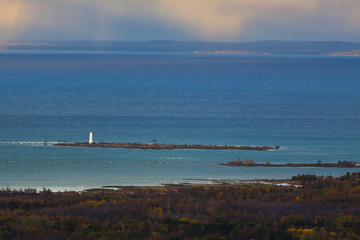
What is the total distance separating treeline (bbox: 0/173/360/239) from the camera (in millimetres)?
14828

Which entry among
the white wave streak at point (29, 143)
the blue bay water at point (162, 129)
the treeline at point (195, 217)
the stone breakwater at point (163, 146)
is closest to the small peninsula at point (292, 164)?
the blue bay water at point (162, 129)

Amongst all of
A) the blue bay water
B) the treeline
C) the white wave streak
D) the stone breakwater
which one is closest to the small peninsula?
the blue bay water

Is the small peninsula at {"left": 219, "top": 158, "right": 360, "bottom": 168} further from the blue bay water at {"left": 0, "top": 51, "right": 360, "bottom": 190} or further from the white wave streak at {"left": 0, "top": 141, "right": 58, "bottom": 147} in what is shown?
the white wave streak at {"left": 0, "top": 141, "right": 58, "bottom": 147}

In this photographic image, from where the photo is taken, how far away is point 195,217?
17.6 m

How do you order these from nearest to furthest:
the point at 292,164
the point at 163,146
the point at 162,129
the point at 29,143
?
the point at 292,164 < the point at 163,146 < the point at 29,143 < the point at 162,129

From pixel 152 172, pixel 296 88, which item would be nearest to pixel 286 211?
pixel 152 172

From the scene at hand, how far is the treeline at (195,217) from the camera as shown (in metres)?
14.8

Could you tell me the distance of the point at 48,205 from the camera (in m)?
20.3

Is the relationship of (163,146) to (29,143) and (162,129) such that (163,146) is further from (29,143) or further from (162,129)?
(162,129)

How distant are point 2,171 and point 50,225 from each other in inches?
751

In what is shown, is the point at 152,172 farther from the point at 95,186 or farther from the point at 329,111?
the point at 329,111

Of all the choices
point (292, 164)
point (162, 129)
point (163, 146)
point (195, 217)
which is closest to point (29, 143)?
point (163, 146)

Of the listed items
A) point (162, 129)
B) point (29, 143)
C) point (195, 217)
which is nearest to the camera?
point (195, 217)

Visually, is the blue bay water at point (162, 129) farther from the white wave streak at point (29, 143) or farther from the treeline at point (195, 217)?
the treeline at point (195, 217)
